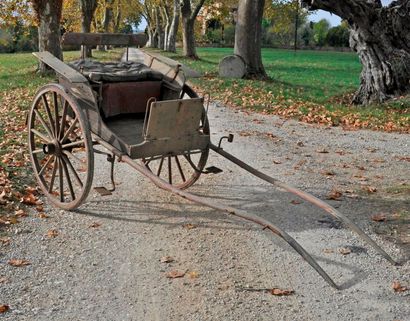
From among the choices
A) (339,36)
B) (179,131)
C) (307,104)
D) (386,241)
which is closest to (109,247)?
(179,131)

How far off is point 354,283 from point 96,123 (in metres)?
2.92

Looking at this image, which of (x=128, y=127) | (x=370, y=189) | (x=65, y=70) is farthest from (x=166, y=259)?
(x=370, y=189)

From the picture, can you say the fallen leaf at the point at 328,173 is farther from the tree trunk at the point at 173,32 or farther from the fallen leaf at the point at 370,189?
the tree trunk at the point at 173,32

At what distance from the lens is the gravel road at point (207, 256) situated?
4.24m

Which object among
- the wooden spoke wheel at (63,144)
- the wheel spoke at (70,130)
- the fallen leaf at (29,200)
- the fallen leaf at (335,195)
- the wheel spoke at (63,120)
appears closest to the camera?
the wooden spoke wheel at (63,144)

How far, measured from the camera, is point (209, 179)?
24.5 feet

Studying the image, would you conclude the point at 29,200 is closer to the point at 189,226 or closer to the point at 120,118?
the point at 120,118

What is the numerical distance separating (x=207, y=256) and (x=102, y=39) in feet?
9.97

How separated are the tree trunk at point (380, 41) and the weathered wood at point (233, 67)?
6.11m

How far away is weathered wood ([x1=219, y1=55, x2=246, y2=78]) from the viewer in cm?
2073

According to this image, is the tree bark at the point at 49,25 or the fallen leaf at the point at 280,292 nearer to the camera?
the fallen leaf at the point at 280,292

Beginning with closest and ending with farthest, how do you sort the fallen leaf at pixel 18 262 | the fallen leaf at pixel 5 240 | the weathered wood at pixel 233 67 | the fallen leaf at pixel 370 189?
the fallen leaf at pixel 18 262 → the fallen leaf at pixel 5 240 → the fallen leaf at pixel 370 189 → the weathered wood at pixel 233 67

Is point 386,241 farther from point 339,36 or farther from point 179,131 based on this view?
point 339,36

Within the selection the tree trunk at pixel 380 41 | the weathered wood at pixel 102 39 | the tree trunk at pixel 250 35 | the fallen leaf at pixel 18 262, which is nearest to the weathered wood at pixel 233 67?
the tree trunk at pixel 250 35
